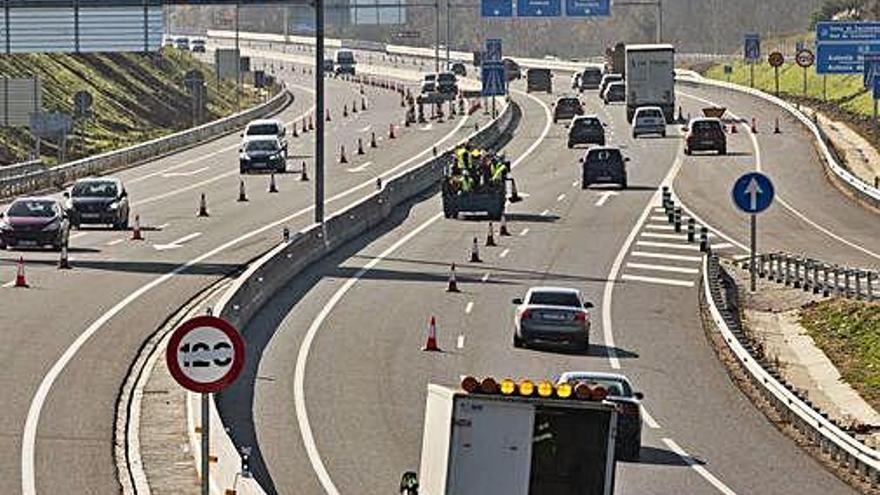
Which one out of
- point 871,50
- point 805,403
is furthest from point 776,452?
point 871,50

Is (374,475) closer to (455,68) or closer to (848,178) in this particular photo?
(848,178)

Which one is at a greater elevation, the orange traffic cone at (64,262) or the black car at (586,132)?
the black car at (586,132)

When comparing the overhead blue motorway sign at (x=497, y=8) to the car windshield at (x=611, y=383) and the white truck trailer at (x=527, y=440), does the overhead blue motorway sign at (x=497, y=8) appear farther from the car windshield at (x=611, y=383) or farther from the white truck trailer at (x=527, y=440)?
the white truck trailer at (x=527, y=440)

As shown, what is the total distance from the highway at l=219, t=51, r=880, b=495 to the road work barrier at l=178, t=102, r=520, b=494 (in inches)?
15.5

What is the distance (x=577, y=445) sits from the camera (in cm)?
1831

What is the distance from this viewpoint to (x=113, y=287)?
4541cm

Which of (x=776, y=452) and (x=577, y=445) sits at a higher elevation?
(x=577, y=445)

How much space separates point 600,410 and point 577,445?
0.35m

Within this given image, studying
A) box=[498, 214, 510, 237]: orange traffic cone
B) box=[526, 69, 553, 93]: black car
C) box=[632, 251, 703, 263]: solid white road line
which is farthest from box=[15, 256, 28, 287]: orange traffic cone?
box=[526, 69, 553, 93]: black car

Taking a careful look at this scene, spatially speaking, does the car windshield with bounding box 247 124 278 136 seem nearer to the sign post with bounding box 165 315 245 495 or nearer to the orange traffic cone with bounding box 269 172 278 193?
the orange traffic cone with bounding box 269 172 278 193

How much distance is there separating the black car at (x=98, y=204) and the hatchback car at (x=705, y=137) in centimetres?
3263

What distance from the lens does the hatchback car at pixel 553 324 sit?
39844 millimetres

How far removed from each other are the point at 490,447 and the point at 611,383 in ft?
39.0

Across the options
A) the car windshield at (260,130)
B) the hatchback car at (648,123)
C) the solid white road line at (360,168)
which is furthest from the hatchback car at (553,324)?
the hatchback car at (648,123)
